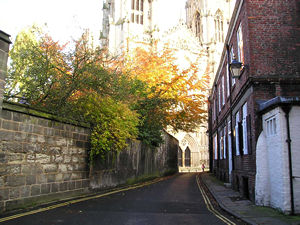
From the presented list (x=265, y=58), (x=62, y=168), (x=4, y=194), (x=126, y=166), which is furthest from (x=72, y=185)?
(x=265, y=58)

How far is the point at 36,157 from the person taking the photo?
8.30m

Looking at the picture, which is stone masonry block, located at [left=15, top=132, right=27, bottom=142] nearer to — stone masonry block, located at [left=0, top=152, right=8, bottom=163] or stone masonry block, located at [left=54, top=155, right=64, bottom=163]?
stone masonry block, located at [left=0, top=152, right=8, bottom=163]

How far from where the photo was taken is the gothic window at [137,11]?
57438 millimetres

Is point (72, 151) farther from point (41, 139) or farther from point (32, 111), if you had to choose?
point (32, 111)

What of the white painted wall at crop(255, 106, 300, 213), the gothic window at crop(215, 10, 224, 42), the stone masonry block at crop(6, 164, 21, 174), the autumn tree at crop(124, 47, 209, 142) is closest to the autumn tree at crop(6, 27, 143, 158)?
the stone masonry block at crop(6, 164, 21, 174)

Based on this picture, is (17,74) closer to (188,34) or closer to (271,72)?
(271,72)

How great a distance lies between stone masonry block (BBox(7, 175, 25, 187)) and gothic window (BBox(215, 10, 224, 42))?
2394 inches

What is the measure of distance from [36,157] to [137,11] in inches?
2133

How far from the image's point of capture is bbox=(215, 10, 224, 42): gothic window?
6391 centimetres

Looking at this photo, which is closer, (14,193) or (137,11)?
(14,193)

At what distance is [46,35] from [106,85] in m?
3.69

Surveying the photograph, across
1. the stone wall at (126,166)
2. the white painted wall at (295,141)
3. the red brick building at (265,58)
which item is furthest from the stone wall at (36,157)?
the white painted wall at (295,141)

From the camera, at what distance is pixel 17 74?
11875mm

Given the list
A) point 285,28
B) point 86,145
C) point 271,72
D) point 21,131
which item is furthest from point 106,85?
point 285,28
